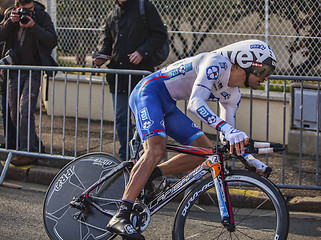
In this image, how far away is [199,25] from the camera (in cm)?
890

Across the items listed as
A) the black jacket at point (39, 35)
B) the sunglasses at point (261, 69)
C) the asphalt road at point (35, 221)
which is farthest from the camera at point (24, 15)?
the sunglasses at point (261, 69)

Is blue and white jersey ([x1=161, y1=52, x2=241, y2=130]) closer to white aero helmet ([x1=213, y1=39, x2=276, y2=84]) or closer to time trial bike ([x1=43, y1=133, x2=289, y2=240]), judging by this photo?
white aero helmet ([x1=213, y1=39, x2=276, y2=84])

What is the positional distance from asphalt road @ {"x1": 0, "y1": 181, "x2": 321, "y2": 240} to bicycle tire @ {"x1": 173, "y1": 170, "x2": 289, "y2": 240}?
1.82 feet

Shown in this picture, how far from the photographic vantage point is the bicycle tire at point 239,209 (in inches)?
142

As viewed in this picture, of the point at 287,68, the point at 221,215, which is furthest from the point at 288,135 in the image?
the point at 221,215

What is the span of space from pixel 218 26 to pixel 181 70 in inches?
185

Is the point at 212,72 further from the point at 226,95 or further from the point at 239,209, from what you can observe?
the point at 239,209

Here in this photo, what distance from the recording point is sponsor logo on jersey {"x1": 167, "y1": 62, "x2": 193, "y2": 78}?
4.18 metres

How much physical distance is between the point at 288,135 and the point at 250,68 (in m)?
3.89

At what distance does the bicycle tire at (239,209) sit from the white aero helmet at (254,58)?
2.57 ft

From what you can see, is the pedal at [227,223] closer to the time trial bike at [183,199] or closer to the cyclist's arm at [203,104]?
the time trial bike at [183,199]

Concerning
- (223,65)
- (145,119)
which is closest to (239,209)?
(145,119)

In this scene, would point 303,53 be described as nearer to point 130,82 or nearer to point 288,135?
point 288,135

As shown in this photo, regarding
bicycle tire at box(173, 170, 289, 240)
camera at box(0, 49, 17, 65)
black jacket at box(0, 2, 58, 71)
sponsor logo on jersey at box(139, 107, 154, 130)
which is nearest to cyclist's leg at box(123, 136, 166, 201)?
sponsor logo on jersey at box(139, 107, 154, 130)
